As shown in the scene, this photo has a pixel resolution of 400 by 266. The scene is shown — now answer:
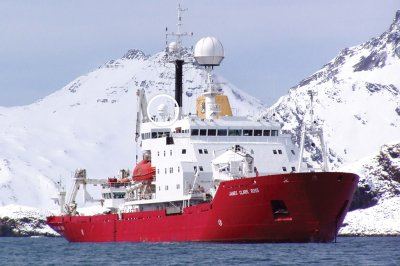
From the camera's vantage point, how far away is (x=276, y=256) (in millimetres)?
72250

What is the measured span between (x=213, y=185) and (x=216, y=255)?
47.9 ft

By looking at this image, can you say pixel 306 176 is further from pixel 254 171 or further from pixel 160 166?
pixel 160 166

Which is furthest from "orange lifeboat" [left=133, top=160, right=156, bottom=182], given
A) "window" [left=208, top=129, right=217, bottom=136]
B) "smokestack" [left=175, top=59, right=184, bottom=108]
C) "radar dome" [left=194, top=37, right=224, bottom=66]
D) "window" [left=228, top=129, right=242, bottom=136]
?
"radar dome" [left=194, top=37, right=224, bottom=66]

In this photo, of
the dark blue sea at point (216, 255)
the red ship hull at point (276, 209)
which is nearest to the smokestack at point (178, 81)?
the dark blue sea at point (216, 255)

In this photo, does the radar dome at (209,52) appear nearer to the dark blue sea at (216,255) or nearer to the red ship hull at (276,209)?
the red ship hull at (276,209)

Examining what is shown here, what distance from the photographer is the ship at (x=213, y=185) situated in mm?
80812

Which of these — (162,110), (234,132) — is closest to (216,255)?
(234,132)

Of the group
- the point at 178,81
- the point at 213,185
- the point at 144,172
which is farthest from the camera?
the point at 178,81

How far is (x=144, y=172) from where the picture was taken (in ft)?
322

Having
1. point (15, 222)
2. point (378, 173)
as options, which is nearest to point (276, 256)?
point (378, 173)

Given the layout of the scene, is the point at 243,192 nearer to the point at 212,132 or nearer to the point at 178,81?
the point at 212,132

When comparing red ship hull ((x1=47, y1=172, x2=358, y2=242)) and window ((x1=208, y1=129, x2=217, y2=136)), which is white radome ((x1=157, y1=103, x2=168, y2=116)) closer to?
window ((x1=208, y1=129, x2=217, y2=136))

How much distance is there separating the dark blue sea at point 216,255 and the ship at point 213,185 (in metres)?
1.59

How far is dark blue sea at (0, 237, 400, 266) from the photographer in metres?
70.3
